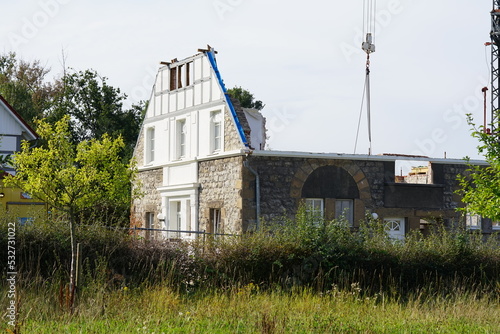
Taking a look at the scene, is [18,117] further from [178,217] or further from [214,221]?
[214,221]

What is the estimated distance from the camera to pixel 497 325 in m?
12.3

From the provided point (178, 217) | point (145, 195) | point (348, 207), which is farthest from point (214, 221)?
point (145, 195)

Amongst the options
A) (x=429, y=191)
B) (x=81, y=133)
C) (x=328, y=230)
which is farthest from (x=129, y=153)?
(x=328, y=230)

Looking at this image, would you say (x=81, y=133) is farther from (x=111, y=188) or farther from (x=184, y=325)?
(x=184, y=325)

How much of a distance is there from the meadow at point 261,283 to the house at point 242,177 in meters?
5.73

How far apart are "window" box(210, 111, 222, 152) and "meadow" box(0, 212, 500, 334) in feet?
26.1

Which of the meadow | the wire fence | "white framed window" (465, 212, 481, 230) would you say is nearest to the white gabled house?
the wire fence

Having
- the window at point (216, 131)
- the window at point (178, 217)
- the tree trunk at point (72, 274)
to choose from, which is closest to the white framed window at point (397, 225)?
the window at point (216, 131)

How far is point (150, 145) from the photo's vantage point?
28062 millimetres

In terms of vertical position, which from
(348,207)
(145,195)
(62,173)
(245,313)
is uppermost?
(145,195)

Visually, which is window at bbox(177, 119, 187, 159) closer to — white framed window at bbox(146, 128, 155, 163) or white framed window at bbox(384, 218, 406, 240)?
white framed window at bbox(146, 128, 155, 163)

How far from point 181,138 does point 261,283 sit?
39.0ft

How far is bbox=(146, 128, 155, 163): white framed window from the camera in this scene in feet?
91.6

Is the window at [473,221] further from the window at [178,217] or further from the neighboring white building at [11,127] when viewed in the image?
the neighboring white building at [11,127]
